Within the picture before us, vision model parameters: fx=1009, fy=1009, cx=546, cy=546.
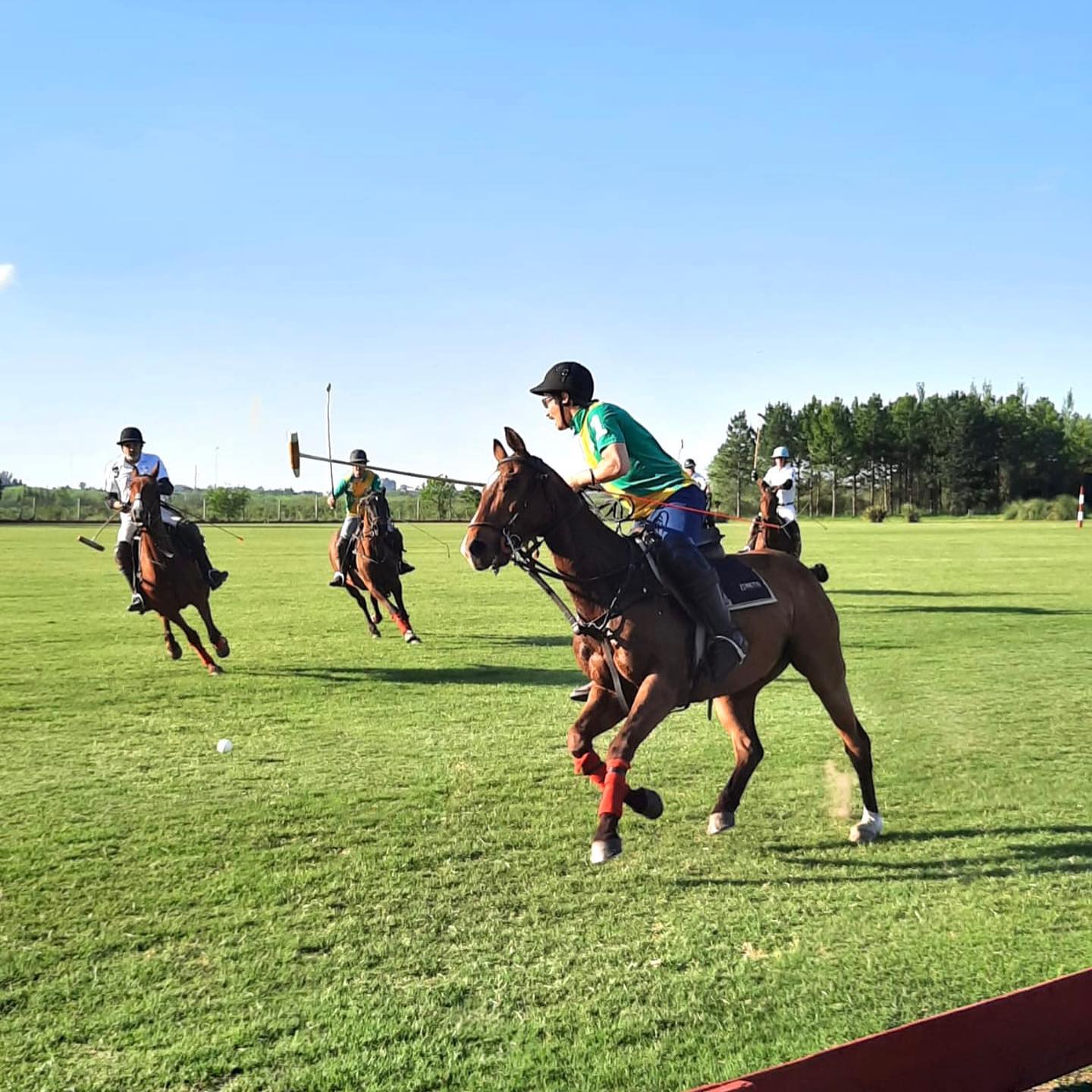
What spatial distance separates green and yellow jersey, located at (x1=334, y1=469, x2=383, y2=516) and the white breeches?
141 inches

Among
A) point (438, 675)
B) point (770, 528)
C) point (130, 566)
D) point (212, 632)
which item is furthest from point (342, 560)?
point (770, 528)

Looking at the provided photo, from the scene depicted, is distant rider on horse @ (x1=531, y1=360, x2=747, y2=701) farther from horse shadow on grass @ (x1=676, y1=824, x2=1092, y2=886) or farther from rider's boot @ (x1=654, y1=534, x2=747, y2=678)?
horse shadow on grass @ (x1=676, y1=824, x2=1092, y2=886)

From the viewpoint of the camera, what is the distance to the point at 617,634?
611 centimetres

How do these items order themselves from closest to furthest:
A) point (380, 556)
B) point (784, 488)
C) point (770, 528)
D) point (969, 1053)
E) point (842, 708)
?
point (969, 1053), point (842, 708), point (380, 556), point (770, 528), point (784, 488)

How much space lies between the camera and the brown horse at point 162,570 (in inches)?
520

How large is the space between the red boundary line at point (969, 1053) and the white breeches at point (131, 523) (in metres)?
12.0

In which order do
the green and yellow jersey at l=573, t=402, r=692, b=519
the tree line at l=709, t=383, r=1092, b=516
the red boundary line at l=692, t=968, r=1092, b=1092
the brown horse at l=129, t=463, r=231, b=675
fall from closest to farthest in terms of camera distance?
1. the red boundary line at l=692, t=968, r=1092, b=1092
2. the green and yellow jersey at l=573, t=402, r=692, b=519
3. the brown horse at l=129, t=463, r=231, b=675
4. the tree line at l=709, t=383, r=1092, b=516

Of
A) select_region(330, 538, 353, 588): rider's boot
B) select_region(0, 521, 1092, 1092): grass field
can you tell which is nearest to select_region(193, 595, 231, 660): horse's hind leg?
select_region(0, 521, 1092, 1092): grass field

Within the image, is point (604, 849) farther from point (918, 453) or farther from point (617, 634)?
point (918, 453)

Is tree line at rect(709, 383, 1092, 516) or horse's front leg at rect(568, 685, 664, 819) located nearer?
horse's front leg at rect(568, 685, 664, 819)

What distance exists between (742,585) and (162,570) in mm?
9193

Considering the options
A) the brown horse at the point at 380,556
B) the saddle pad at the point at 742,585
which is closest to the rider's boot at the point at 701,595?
the saddle pad at the point at 742,585

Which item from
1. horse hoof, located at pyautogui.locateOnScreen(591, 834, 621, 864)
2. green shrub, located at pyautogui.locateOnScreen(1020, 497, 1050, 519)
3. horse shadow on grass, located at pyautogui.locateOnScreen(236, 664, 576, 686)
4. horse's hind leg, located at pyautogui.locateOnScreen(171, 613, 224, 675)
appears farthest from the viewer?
green shrub, located at pyautogui.locateOnScreen(1020, 497, 1050, 519)

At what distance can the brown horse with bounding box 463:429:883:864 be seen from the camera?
5.85 meters
